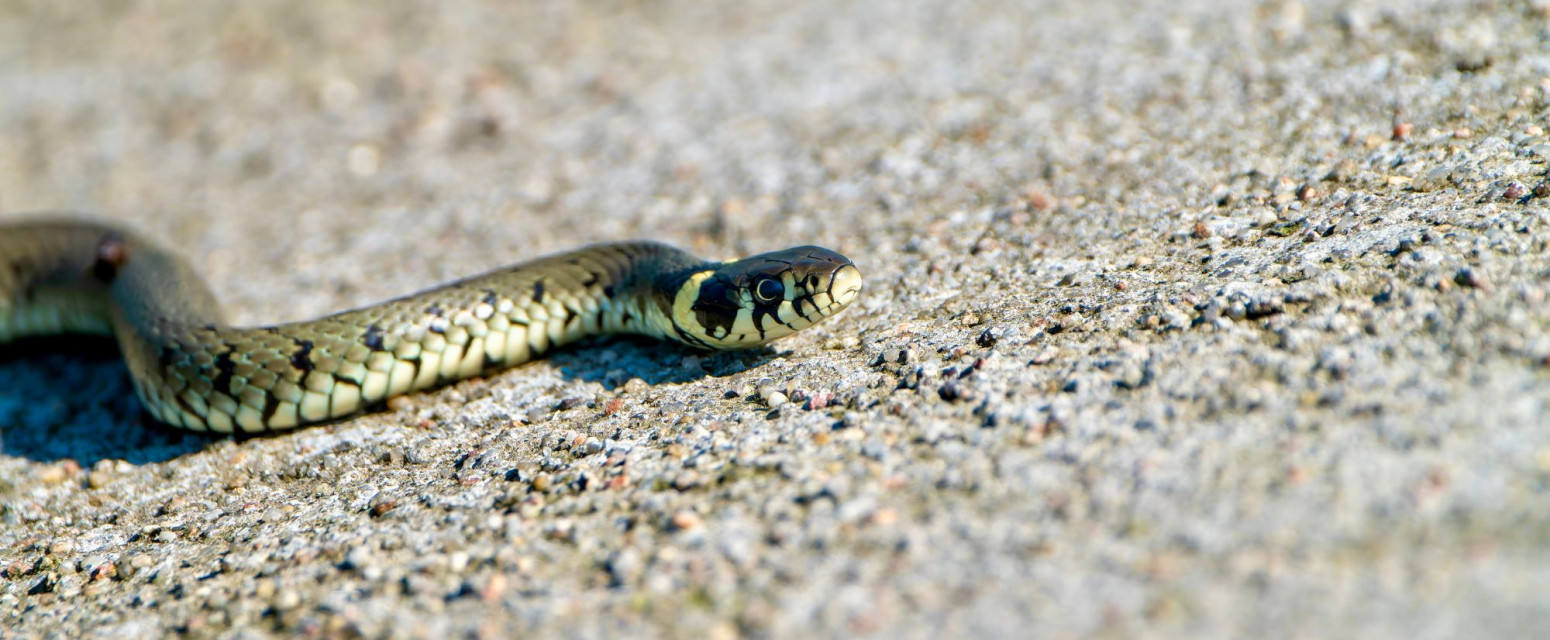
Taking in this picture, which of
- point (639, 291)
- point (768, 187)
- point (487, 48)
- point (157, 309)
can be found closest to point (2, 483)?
point (157, 309)

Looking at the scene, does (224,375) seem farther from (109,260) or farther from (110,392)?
(109,260)

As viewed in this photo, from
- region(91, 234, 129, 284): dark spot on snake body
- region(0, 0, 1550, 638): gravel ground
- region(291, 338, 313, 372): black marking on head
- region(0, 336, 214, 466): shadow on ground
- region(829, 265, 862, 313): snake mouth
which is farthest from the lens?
region(91, 234, 129, 284): dark spot on snake body

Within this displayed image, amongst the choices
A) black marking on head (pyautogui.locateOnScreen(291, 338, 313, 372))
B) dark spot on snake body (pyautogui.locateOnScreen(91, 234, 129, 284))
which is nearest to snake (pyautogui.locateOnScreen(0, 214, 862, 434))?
black marking on head (pyautogui.locateOnScreen(291, 338, 313, 372))

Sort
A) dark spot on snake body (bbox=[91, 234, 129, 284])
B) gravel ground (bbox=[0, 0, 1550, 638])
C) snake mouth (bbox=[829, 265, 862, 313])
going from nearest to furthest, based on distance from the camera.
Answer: gravel ground (bbox=[0, 0, 1550, 638]) → snake mouth (bbox=[829, 265, 862, 313]) → dark spot on snake body (bbox=[91, 234, 129, 284])

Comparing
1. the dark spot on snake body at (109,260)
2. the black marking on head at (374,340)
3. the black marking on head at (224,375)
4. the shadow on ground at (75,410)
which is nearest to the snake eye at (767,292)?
the black marking on head at (374,340)

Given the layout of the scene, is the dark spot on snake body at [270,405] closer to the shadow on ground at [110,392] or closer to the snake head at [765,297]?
the shadow on ground at [110,392]

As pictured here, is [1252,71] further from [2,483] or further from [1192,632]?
[2,483]

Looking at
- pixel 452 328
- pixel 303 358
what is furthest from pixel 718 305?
pixel 303 358

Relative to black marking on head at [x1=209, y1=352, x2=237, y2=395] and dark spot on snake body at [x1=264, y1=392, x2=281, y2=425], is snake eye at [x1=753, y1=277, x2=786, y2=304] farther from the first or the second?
black marking on head at [x1=209, y1=352, x2=237, y2=395]
